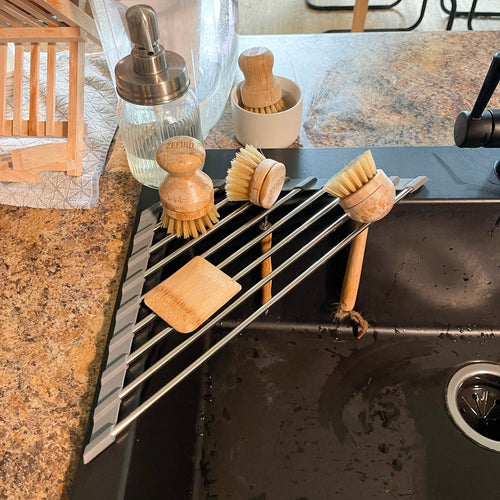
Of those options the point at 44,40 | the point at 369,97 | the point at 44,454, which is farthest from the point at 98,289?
the point at 369,97

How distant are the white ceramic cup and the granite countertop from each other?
34 mm

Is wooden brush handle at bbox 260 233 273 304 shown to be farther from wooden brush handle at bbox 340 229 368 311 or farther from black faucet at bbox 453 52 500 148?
black faucet at bbox 453 52 500 148

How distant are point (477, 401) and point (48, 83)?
2.33 ft

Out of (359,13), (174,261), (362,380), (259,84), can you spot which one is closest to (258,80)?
(259,84)

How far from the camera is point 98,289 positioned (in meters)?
0.52

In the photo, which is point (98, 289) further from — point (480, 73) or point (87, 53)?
point (480, 73)

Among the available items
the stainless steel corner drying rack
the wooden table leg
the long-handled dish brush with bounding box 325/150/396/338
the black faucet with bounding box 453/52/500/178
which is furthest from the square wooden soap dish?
the wooden table leg

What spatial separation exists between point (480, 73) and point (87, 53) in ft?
2.21

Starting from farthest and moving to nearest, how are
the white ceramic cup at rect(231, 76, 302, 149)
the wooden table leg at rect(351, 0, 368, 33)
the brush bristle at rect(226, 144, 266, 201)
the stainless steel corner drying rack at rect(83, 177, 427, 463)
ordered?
the wooden table leg at rect(351, 0, 368, 33), the white ceramic cup at rect(231, 76, 302, 149), the brush bristle at rect(226, 144, 266, 201), the stainless steel corner drying rack at rect(83, 177, 427, 463)

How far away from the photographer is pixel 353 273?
0.59 m

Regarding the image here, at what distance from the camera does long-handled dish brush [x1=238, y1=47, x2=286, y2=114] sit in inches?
22.8

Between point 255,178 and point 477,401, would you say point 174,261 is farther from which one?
point 477,401

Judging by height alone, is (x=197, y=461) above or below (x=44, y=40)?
below

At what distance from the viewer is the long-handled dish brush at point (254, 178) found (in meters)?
0.51
